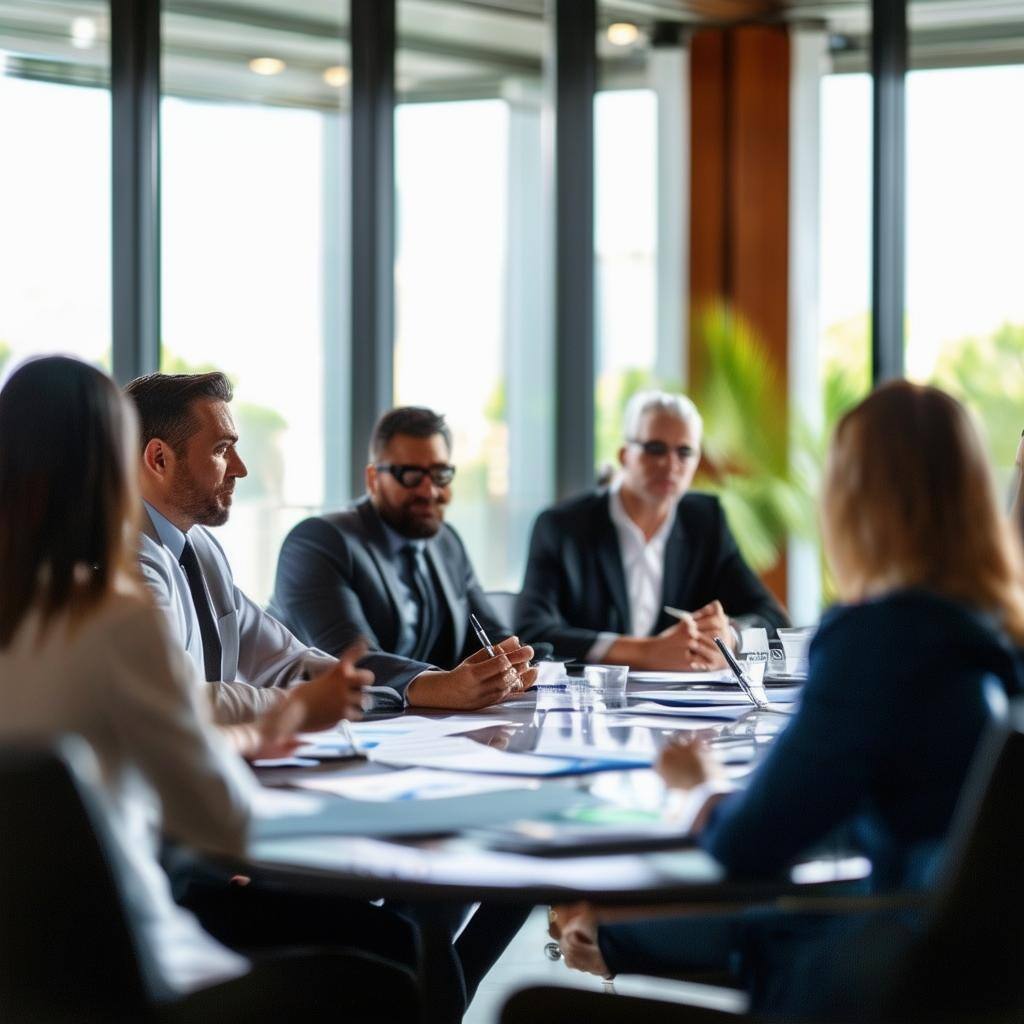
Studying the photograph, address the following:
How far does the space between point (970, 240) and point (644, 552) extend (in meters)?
2.40

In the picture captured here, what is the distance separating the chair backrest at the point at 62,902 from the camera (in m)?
1.47

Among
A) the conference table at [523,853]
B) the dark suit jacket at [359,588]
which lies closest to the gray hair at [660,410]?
the dark suit jacket at [359,588]

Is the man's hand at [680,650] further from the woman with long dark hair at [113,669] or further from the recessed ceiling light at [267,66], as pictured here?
the recessed ceiling light at [267,66]

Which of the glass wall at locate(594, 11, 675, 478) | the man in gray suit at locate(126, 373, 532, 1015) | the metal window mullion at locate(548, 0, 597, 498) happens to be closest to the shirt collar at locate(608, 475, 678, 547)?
the metal window mullion at locate(548, 0, 597, 498)

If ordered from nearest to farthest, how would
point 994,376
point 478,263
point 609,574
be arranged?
point 609,574
point 478,263
point 994,376

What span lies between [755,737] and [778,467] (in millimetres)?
3761

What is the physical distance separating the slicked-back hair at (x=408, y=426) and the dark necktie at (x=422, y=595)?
306 mm

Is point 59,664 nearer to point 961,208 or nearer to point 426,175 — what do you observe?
point 426,175

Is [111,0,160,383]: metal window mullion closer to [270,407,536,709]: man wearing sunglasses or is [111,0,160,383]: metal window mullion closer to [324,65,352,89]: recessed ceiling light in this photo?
[324,65,352,89]: recessed ceiling light

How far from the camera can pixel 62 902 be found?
152 cm

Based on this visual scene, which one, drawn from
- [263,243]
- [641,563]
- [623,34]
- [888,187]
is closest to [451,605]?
[641,563]

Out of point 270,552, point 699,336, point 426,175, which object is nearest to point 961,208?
point 699,336

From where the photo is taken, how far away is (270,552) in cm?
548

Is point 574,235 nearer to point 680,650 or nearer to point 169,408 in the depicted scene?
point 680,650
